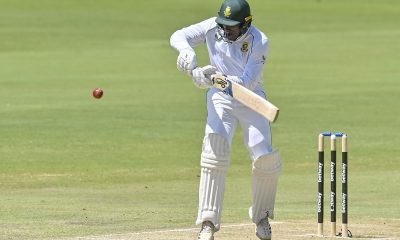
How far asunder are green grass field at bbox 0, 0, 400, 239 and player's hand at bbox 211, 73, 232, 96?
185 centimetres

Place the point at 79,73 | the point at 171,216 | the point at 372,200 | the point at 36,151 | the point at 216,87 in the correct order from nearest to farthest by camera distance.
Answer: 1. the point at 216,87
2. the point at 171,216
3. the point at 372,200
4. the point at 36,151
5. the point at 79,73

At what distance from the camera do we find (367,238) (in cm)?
1015

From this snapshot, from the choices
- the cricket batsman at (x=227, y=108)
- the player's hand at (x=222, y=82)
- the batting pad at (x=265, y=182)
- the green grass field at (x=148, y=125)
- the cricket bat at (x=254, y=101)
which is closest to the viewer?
the cricket bat at (x=254, y=101)

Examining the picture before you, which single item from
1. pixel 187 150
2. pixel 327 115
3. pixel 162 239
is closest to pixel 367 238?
pixel 162 239

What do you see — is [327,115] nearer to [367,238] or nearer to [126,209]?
[126,209]

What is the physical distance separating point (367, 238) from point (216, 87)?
6.18 feet

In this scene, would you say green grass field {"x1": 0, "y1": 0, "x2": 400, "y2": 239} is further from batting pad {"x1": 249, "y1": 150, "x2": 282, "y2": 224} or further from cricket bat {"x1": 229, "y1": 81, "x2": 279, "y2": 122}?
cricket bat {"x1": 229, "y1": 81, "x2": 279, "y2": 122}

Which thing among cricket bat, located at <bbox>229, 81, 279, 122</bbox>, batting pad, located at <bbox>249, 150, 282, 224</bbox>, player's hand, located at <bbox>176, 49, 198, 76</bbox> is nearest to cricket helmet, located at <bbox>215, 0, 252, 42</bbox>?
player's hand, located at <bbox>176, 49, 198, 76</bbox>

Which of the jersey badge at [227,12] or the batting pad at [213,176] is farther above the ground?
the jersey badge at [227,12]

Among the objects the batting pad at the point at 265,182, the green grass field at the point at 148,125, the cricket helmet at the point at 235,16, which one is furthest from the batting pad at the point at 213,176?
the green grass field at the point at 148,125

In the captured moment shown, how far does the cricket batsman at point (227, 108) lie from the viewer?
9.37 metres

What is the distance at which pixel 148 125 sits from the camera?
72.4ft

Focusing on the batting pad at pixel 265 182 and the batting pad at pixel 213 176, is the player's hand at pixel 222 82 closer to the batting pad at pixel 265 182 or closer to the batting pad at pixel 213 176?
the batting pad at pixel 213 176

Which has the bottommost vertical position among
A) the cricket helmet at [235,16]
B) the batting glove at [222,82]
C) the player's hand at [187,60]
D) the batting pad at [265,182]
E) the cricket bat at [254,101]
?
the batting pad at [265,182]
